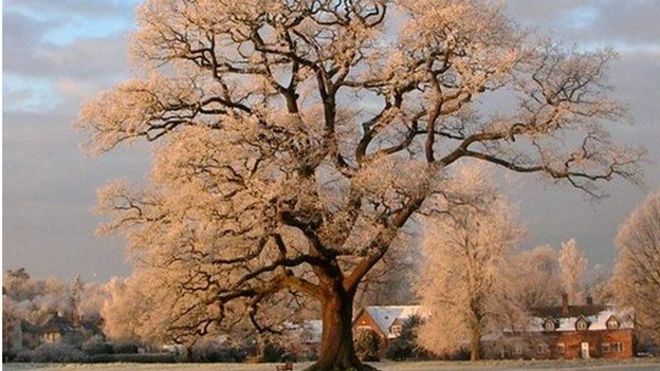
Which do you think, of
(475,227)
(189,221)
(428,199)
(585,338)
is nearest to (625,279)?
(475,227)

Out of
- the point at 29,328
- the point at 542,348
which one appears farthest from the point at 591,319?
the point at 29,328

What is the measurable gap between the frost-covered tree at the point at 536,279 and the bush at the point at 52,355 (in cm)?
2393

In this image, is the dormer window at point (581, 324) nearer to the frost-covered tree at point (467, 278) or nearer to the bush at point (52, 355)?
the frost-covered tree at point (467, 278)

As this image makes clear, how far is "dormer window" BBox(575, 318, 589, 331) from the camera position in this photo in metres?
79.0

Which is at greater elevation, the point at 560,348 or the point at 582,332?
the point at 582,332

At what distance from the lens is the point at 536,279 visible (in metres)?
75.1

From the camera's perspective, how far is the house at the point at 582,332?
71625 millimetres

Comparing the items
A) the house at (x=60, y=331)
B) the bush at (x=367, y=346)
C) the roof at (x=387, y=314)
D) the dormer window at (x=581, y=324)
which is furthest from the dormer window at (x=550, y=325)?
the house at (x=60, y=331)

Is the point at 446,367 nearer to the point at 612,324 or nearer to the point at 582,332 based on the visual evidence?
the point at 612,324

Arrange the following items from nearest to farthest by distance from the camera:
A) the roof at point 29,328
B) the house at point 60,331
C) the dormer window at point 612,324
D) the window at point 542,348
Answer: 1. the window at point 542,348
2. the dormer window at point 612,324
3. the house at point 60,331
4. the roof at point 29,328

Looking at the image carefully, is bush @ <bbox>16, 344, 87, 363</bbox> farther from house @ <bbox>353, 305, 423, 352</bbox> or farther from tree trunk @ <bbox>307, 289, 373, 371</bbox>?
tree trunk @ <bbox>307, 289, 373, 371</bbox>

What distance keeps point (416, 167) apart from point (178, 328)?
24.9 ft

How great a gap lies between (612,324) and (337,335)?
5319 cm

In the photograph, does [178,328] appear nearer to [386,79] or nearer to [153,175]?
[153,175]
